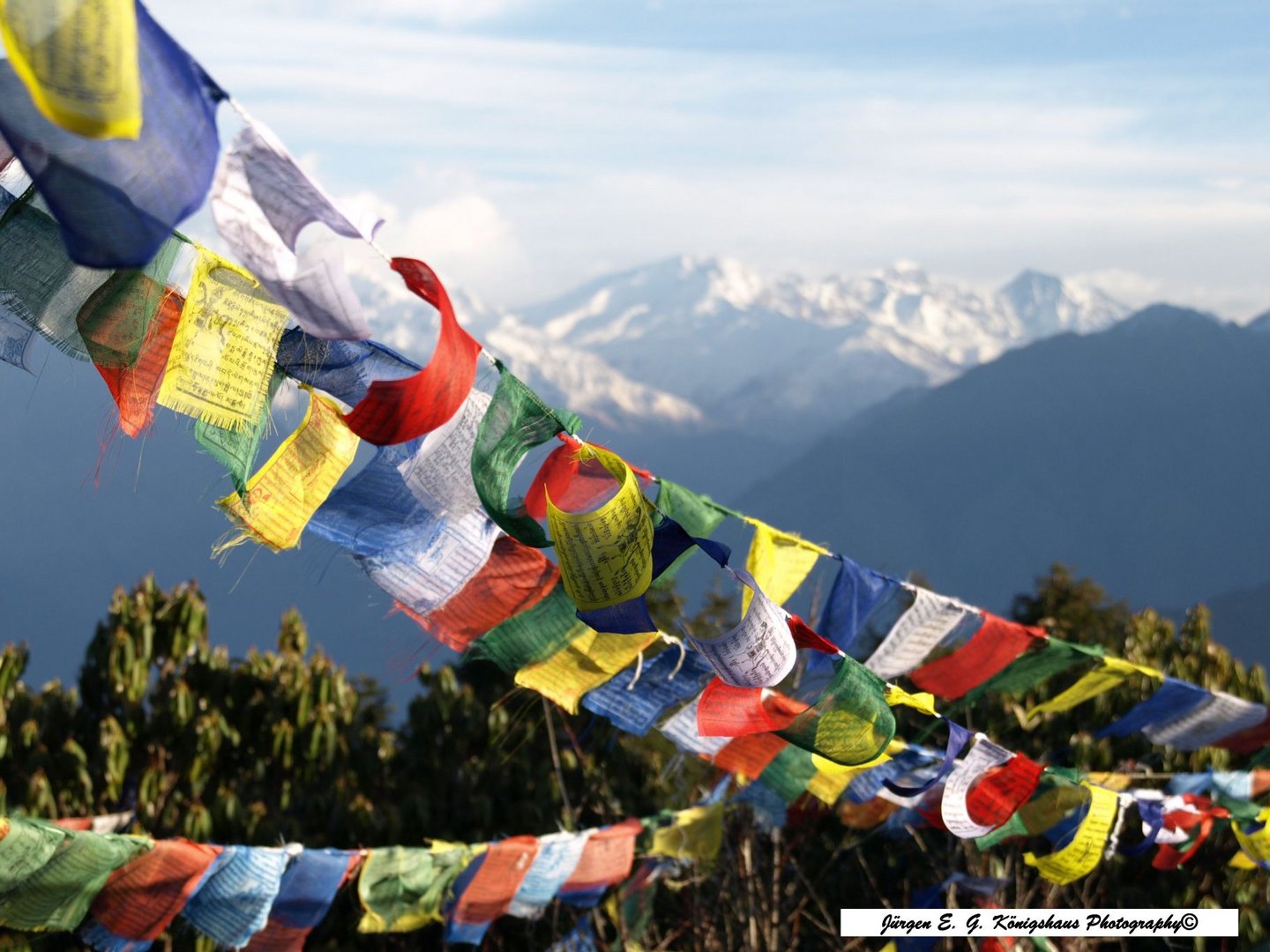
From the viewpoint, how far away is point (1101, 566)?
488 feet

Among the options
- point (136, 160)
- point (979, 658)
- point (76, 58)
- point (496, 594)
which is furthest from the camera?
point (979, 658)

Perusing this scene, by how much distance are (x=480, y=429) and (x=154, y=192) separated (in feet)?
4.94

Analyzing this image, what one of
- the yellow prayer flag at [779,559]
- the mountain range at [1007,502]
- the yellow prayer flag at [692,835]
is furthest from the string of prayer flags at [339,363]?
the mountain range at [1007,502]

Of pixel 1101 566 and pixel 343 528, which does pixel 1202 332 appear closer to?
pixel 1101 566

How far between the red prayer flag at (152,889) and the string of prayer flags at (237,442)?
330cm

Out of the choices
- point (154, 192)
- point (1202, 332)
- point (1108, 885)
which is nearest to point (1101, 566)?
point (1202, 332)

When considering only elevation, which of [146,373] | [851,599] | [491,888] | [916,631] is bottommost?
[491,888]

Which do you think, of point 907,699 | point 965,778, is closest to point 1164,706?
point 965,778

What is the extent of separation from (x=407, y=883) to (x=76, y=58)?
5.98 metres

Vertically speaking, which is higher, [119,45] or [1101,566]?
[1101,566]

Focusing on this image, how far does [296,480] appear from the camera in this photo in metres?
4.98

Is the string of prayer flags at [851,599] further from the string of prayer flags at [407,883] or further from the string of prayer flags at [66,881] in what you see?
the string of prayer flags at [66,881]

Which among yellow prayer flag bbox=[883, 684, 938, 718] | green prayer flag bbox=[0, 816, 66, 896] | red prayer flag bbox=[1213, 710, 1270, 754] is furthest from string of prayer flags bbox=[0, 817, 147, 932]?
red prayer flag bbox=[1213, 710, 1270, 754]

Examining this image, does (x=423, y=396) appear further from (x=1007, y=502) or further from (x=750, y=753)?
(x=1007, y=502)
